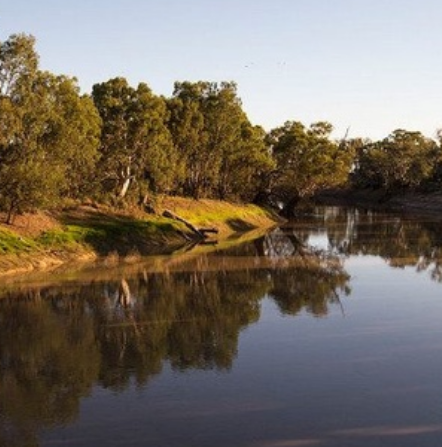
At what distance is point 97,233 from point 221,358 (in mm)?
35122

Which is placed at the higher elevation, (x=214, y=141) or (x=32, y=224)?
(x=214, y=141)

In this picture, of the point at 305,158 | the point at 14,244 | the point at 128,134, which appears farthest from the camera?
the point at 305,158

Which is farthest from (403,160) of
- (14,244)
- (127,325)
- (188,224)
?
(127,325)

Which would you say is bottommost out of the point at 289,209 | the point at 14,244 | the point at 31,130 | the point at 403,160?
the point at 14,244

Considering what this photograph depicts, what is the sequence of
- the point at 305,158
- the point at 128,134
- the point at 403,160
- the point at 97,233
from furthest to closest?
the point at 403,160 → the point at 305,158 → the point at 128,134 → the point at 97,233

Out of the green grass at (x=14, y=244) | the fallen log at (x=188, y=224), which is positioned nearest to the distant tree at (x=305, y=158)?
the fallen log at (x=188, y=224)

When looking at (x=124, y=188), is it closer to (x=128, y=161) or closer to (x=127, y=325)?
(x=128, y=161)

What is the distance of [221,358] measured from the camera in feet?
77.8

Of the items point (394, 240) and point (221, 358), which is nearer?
point (221, 358)

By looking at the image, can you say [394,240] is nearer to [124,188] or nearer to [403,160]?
[124,188]

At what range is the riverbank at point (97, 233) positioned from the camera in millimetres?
46731

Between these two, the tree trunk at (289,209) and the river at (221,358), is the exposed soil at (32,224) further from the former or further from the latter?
the tree trunk at (289,209)

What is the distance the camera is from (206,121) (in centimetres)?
8844

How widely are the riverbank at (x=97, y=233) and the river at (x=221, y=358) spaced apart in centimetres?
380
